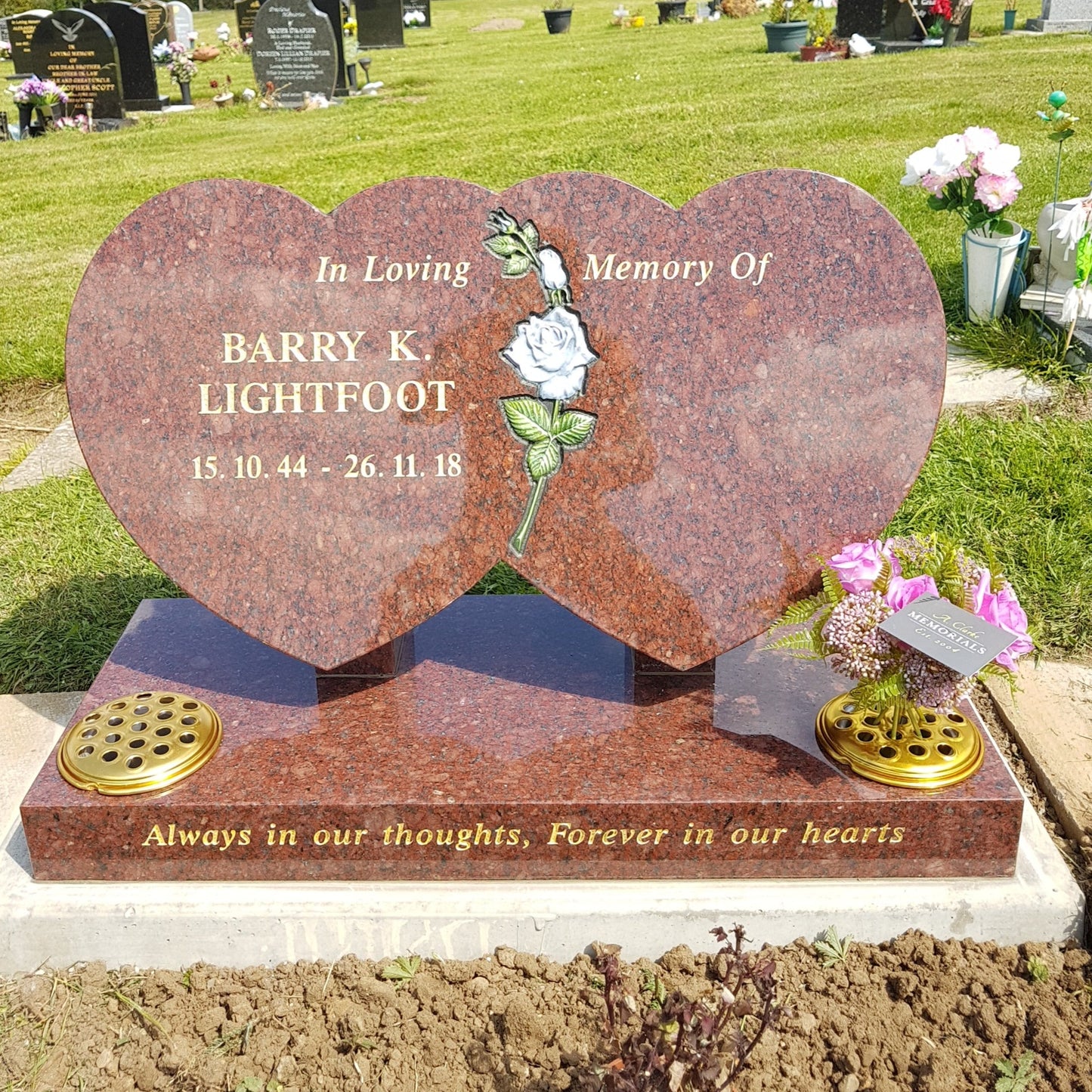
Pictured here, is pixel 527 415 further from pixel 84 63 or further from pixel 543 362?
pixel 84 63

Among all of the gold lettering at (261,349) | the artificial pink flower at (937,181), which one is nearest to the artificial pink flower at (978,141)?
the artificial pink flower at (937,181)

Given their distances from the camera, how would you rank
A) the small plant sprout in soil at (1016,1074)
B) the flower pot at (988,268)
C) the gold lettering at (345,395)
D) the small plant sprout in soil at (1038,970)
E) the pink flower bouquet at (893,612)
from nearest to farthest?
the small plant sprout in soil at (1016,1074) → the pink flower bouquet at (893,612) → the small plant sprout in soil at (1038,970) → the gold lettering at (345,395) → the flower pot at (988,268)

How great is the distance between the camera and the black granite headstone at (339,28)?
1683cm

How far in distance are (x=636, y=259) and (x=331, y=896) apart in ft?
5.98

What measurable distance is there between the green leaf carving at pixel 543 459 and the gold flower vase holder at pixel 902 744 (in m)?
1.00

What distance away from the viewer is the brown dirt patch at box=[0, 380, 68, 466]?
20.5ft

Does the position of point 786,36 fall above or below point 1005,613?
above

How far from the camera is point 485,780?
3.05 m

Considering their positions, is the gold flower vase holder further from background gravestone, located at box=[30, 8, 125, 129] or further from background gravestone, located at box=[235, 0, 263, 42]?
background gravestone, located at box=[235, 0, 263, 42]

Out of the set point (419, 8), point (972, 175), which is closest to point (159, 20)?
point (419, 8)

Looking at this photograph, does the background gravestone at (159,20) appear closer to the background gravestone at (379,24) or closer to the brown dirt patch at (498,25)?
the background gravestone at (379,24)

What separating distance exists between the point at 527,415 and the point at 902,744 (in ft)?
4.30

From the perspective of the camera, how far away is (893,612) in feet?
9.37

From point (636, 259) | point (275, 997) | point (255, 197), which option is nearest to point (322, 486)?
point (255, 197)
